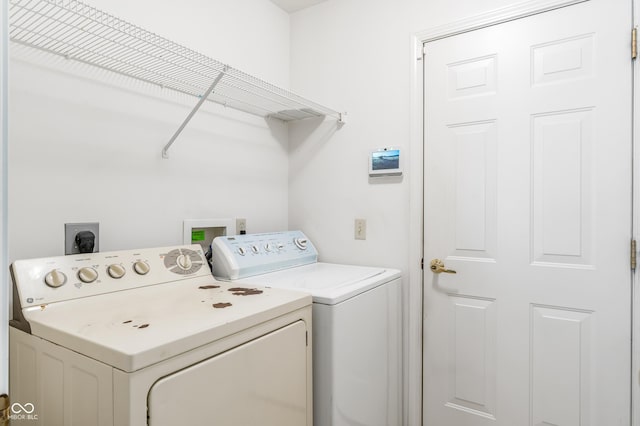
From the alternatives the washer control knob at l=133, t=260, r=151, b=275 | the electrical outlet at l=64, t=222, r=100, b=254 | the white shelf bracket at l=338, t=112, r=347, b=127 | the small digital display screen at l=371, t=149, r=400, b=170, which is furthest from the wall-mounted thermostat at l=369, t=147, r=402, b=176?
the electrical outlet at l=64, t=222, r=100, b=254

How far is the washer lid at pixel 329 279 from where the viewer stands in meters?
1.41

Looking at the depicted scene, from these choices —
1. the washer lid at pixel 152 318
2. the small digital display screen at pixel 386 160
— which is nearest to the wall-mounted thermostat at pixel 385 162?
the small digital display screen at pixel 386 160

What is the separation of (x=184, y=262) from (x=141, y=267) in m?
0.19

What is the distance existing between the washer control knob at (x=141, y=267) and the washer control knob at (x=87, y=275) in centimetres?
14

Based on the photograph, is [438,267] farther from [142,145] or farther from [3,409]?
[3,409]

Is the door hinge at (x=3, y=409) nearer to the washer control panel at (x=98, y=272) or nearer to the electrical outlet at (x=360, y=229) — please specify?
the washer control panel at (x=98, y=272)

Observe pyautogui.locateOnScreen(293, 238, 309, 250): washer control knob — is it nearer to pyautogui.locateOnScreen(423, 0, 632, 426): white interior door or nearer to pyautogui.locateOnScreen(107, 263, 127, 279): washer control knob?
pyautogui.locateOnScreen(423, 0, 632, 426): white interior door

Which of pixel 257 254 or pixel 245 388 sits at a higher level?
pixel 257 254

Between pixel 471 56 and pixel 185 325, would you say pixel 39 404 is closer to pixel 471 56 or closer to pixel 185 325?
pixel 185 325

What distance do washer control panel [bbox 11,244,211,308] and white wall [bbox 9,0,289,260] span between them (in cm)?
15

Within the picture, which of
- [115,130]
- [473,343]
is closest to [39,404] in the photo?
[115,130]

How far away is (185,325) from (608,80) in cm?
183

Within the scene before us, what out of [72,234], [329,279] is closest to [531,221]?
[329,279]

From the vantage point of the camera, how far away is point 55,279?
1.17 meters
